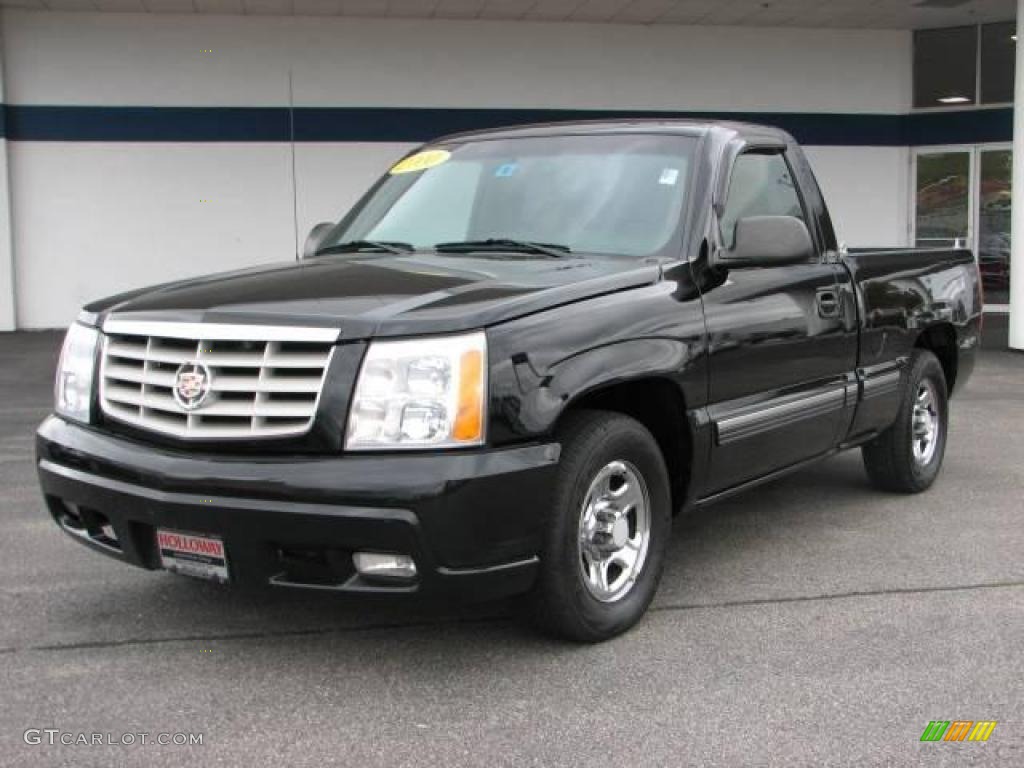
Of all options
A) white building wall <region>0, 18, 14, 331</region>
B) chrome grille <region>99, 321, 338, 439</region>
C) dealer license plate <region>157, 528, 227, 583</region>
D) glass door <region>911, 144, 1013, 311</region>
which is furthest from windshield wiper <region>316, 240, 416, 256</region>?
glass door <region>911, 144, 1013, 311</region>

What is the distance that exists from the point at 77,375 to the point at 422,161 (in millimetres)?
2017

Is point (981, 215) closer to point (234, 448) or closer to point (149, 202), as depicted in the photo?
point (149, 202)

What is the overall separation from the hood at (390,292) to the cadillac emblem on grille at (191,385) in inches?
6.5

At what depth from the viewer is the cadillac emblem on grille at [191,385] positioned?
10.9ft

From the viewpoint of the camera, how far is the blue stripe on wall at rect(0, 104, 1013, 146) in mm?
15250

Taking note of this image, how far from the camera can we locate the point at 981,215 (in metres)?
17.7

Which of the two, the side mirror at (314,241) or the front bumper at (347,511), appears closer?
the front bumper at (347,511)

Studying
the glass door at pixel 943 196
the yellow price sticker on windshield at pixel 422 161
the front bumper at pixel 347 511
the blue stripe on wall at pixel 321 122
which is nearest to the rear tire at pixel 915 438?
the yellow price sticker on windshield at pixel 422 161

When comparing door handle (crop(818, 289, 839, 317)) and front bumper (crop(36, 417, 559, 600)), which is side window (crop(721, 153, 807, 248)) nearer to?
door handle (crop(818, 289, 839, 317))

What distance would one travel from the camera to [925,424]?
618 cm

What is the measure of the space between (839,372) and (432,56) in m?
12.2

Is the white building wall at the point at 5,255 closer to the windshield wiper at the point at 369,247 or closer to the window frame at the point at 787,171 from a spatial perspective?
the windshield wiper at the point at 369,247

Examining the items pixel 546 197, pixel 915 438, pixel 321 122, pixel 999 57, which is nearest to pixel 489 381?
pixel 546 197

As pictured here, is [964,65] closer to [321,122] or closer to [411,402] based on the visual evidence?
[321,122]
